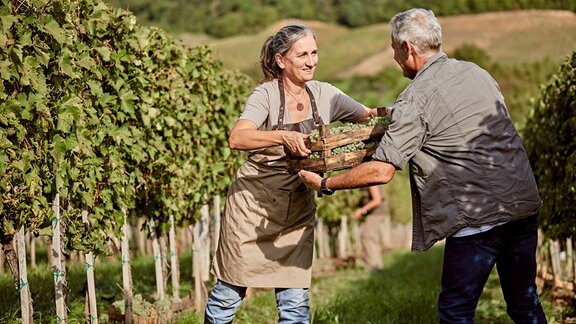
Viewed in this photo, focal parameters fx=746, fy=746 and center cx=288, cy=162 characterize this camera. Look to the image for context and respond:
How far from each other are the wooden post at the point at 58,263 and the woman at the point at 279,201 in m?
1.02

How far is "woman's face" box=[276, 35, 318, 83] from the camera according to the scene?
463 cm

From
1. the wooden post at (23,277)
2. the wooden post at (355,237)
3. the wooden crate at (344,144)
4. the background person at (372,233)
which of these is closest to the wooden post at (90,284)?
the wooden post at (23,277)

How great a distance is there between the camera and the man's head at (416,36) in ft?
13.3

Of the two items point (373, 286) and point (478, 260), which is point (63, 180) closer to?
point (478, 260)

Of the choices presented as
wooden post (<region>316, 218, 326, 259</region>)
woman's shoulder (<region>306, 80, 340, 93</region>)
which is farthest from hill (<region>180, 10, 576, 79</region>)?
woman's shoulder (<region>306, 80, 340, 93</region>)

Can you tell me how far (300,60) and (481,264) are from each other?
1652 mm

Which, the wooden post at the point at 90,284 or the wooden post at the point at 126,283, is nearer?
the wooden post at the point at 90,284

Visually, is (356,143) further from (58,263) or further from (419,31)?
(58,263)

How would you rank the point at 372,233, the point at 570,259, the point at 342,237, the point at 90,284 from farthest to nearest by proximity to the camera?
the point at 342,237
the point at 372,233
the point at 570,259
the point at 90,284

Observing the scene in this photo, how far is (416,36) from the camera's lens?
13.3ft

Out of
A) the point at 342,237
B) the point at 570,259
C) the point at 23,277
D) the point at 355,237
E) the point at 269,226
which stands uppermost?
the point at 269,226

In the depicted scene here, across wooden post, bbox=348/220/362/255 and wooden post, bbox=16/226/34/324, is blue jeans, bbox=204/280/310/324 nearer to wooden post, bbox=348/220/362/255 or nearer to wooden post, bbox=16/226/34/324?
wooden post, bbox=16/226/34/324

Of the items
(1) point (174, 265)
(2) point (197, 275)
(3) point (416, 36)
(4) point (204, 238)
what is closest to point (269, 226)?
(3) point (416, 36)

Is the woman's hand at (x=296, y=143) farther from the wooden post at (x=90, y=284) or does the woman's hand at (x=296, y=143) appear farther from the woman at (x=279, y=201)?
the wooden post at (x=90, y=284)
